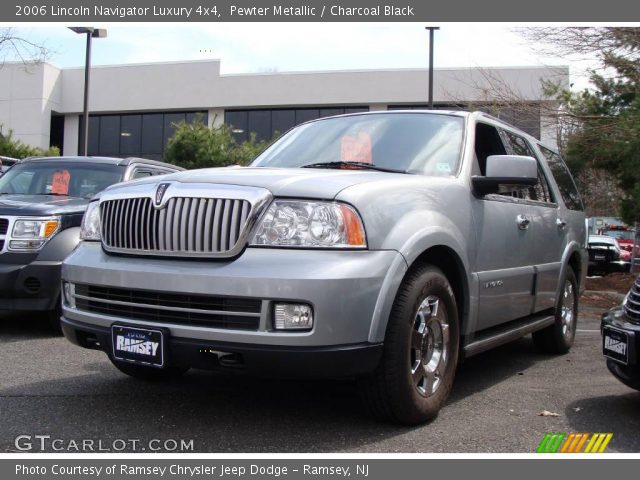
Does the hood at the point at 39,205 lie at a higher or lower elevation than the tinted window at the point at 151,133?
lower

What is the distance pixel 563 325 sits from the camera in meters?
6.00

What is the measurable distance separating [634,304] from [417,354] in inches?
55.5

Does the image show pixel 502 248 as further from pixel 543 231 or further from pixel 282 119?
pixel 282 119

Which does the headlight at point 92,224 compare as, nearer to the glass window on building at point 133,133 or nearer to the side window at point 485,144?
the side window at point 485,144

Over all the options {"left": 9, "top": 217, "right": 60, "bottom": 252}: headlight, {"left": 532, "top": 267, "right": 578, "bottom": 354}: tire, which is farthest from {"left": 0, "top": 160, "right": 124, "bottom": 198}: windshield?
{"left": 532, "top": 267, "right": 578, "bottom": 354}: tire

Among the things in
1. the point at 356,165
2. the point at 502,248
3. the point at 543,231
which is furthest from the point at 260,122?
the point at 356,165

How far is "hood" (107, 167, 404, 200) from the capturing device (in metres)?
3.30

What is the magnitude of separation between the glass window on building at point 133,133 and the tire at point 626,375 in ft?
107

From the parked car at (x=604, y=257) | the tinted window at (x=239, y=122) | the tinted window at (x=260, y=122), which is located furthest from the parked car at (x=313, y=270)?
the tinted window at (x=239, y=122)

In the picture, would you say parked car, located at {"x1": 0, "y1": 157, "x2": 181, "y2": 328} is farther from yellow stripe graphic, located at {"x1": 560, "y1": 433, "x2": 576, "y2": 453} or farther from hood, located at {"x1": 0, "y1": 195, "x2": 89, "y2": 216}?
yellow stripe graphic, located at {"x1": 560, "y1": 433, "x2": 576, "y2": 453}

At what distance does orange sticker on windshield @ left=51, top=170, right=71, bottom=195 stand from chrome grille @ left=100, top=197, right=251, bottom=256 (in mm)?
3657

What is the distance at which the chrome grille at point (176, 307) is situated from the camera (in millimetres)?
3139
